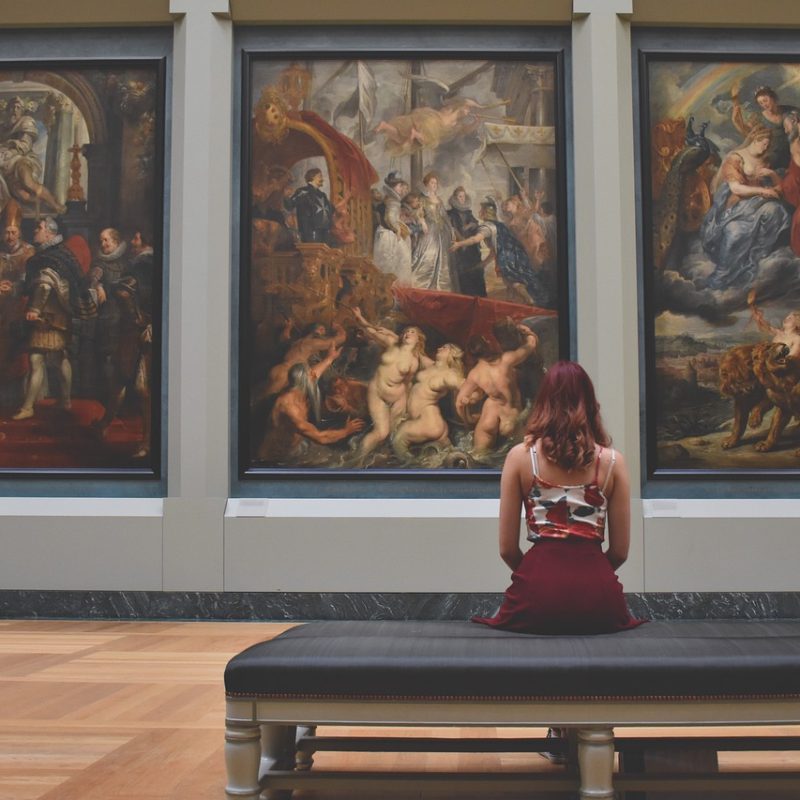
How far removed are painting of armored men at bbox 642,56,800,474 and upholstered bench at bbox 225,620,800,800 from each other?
24.2ft

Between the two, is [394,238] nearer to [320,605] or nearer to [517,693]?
[320,605]

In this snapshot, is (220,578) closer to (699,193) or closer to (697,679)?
(699,193)

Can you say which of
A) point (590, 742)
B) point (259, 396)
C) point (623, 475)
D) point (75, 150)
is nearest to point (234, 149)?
point (75, 150)

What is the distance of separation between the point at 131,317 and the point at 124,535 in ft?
7.93

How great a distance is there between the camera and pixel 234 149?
11047 mm

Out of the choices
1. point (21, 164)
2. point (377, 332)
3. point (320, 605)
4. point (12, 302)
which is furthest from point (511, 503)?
point (21, 164)

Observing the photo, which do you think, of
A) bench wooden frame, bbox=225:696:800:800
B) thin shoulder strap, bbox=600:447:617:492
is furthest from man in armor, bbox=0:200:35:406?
thin shoulder strap, bbox=600:447:617:492

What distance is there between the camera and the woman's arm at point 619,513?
4.04 m

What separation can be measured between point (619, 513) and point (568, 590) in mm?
438

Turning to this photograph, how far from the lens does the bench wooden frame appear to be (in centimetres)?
349

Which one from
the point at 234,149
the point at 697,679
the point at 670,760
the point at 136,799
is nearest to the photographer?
the point at 697,679

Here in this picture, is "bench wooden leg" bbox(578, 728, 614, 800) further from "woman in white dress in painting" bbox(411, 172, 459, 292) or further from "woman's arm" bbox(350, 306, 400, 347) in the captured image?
"woman in white dress in painting" bbox(411, 172, 459, 292)

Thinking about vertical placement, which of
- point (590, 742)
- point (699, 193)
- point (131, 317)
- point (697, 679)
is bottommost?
point (590, 742)

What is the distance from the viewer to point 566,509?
398 centimetres
